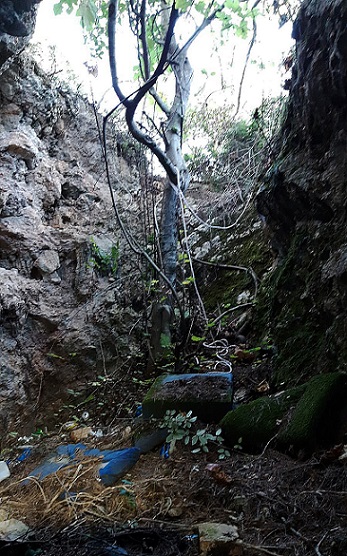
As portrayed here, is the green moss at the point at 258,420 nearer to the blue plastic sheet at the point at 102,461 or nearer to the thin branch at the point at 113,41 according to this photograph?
the blue plastic sheet at the point at 102,461

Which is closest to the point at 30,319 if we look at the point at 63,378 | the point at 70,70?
the point at 63,378

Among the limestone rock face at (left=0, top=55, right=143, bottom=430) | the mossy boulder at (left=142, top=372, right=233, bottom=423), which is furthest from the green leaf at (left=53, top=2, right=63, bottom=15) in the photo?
the mossy boulder at (left=142, top=372, right=233, bottom=423)

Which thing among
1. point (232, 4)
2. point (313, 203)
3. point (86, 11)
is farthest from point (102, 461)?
point (232, 4)

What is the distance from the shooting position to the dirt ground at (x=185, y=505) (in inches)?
48.8

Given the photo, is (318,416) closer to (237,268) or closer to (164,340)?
(164,340)

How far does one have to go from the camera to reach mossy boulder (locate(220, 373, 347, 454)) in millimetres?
1659

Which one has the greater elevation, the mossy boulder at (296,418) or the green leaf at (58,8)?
the green leaf at (58,8)

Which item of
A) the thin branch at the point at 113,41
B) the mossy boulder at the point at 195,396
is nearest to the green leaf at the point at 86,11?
the thin branch at the point at 113,41

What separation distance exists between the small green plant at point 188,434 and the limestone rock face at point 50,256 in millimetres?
1209

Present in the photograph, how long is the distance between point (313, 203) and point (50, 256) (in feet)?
7.27

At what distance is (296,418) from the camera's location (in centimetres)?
172

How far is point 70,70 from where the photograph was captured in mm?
4492

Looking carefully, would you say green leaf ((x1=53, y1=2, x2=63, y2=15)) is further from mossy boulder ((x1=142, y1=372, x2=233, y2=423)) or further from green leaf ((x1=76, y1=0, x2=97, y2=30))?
mossy boulder ((x1=142, y1=372, x2=233, y2=423))

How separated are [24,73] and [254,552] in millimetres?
4257
